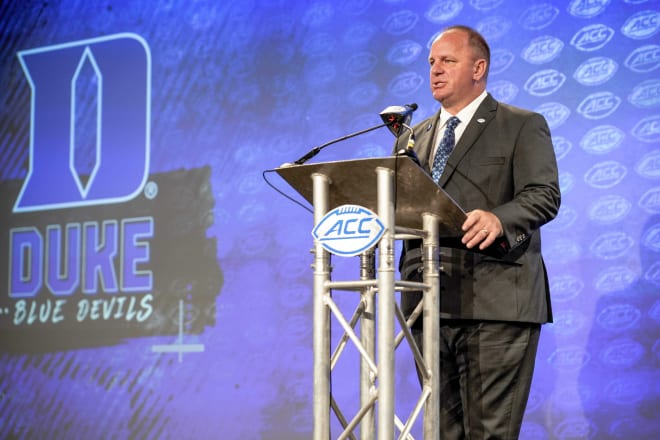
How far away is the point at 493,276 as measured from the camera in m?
2.44

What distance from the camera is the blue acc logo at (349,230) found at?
6.78ft

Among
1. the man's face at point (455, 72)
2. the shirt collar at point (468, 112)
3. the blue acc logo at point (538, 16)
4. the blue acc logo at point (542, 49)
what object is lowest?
the shirt collar at point (468, 112)

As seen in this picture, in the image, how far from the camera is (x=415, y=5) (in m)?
3.97

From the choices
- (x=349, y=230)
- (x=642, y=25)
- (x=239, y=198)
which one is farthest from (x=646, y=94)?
(x=239, y=198)

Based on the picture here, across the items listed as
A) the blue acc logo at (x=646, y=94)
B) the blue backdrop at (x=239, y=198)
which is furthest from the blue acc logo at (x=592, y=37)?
the blue acc logo at (x=646, y=94)

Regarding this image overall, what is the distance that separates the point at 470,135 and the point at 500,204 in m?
0.24

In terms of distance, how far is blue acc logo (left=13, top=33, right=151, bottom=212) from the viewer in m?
4.73

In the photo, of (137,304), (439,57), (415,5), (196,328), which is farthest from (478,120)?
(137,304)

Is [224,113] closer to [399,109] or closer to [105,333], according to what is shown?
[105,333]

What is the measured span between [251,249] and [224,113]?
0.76 metres

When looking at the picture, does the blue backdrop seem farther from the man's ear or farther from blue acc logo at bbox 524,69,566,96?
the man's ear

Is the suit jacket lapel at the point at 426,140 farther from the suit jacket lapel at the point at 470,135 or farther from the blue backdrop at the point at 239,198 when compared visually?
the blue backdrop at the point at 239,198

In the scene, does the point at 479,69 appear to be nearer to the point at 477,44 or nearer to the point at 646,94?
the point at 477,44

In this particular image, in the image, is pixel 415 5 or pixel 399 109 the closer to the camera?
pixel 399 109
